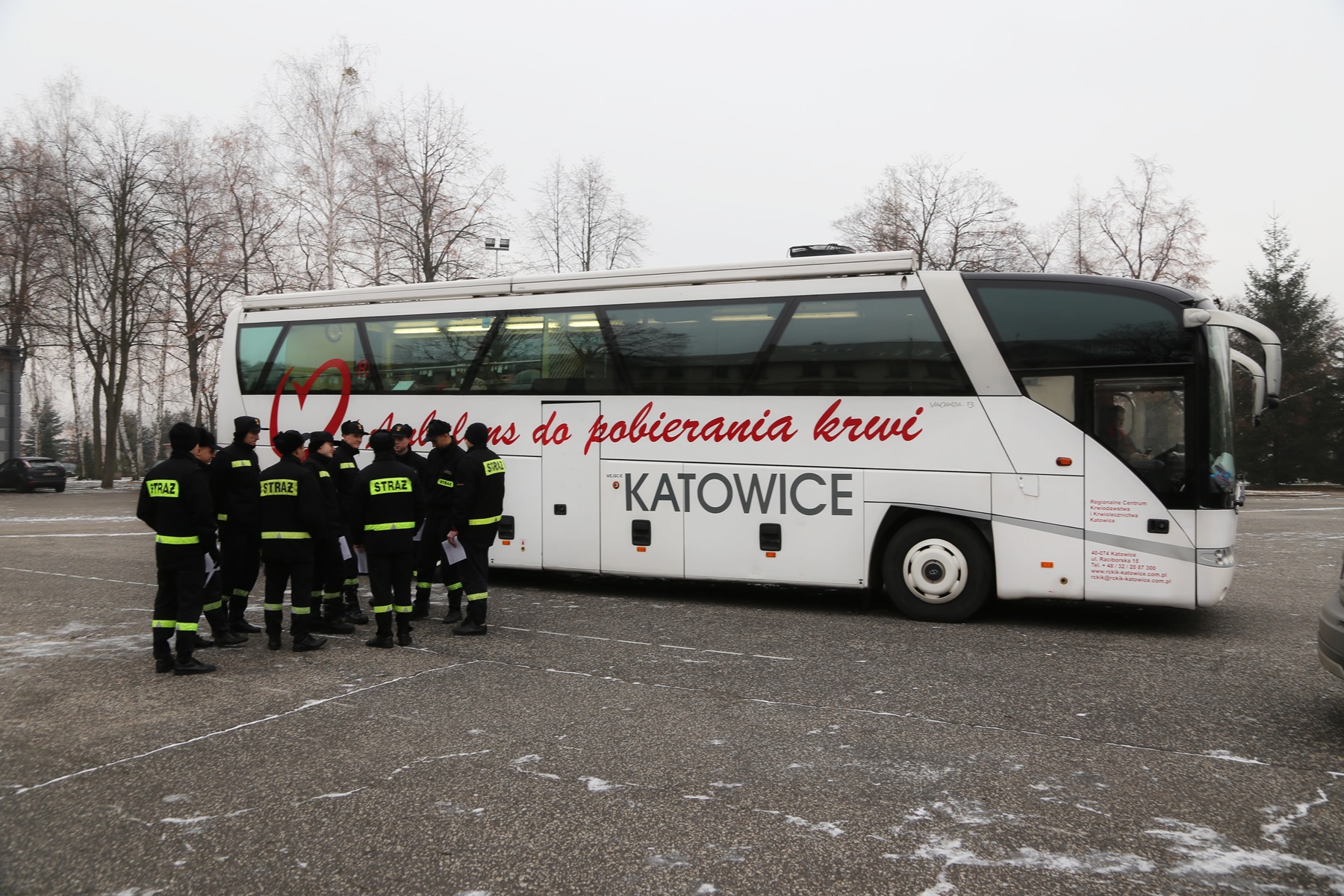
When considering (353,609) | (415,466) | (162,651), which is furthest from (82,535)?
(162,651)

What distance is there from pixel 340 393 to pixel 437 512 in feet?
12.5

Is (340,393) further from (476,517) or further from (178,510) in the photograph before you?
(178,510)

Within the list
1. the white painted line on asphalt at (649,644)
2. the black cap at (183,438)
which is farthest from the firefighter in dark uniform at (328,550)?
the white painted line on asphalt at (649,644)

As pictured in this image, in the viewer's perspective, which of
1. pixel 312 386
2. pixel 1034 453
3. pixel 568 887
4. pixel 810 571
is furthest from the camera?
pixel 312 386

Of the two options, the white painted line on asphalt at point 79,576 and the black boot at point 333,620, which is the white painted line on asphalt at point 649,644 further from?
the white painted line on asphalt at point 79,576

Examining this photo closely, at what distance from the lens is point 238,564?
26.5 feet

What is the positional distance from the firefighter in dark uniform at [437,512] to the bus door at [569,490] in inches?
72.0

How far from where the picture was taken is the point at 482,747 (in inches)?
202

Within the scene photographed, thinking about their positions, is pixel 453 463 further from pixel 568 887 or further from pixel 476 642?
pixel 568 887

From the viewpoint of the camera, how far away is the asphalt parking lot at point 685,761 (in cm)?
366

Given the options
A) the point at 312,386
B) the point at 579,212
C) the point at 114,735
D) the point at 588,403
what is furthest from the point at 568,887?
the point at 579,212

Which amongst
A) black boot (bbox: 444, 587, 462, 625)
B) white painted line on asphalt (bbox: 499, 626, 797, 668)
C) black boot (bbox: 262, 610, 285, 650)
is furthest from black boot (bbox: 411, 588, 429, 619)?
black boot (bbox: 262, 610, 285, 650)

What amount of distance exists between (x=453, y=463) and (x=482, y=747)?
392 cm

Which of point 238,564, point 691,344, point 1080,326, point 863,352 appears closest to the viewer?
point 238,564
